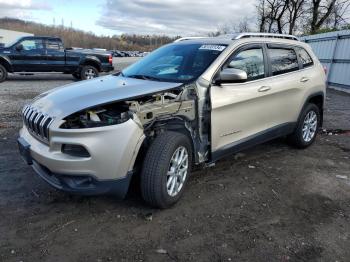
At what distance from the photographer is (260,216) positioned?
3777 millimetres

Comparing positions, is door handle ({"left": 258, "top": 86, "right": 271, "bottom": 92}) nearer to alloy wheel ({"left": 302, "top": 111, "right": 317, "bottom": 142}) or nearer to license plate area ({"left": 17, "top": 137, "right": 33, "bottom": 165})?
alloy wheel ({"left": 302, "top": 111, "right": 317, "bottom": 142})

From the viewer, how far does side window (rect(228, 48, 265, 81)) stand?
458cm

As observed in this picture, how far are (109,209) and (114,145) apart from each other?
0.90 meters

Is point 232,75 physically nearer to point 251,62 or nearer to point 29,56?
point 251,62

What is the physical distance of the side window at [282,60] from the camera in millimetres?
5148

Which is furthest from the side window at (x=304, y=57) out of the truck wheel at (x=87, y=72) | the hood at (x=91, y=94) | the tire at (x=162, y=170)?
the truck wheel at (x=87, y=72)

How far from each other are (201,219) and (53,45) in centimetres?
1301

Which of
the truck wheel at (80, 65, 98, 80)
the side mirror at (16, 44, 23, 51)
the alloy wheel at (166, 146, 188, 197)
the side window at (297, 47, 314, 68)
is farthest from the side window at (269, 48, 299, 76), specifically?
the side mirror at (16, 44, 23, 51)

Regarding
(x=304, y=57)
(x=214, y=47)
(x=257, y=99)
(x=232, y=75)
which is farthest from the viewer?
(x=304, y=57)

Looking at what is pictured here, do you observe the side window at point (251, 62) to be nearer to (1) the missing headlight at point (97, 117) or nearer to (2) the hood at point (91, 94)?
(2) the hood at point (91, 94)

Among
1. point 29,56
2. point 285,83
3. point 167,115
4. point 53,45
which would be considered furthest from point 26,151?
point 53,45

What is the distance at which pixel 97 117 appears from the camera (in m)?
3.41

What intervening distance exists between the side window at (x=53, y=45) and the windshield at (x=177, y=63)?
423 inches

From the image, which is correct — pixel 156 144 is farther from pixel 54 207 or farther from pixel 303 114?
pixel 303 114
